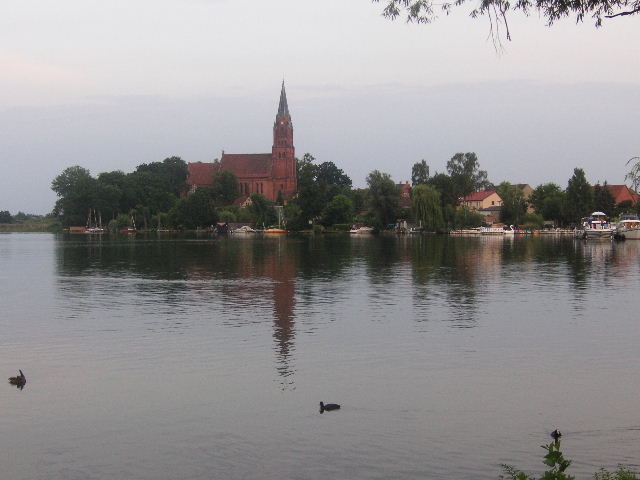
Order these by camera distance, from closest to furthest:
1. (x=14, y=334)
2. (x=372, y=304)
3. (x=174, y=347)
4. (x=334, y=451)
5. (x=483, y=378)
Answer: (x=334, y=451) < (x=483, y=378) < (x=174, y=347) < (x=14, y=334) < (x=372, y=304)

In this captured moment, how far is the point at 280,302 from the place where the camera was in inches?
1433

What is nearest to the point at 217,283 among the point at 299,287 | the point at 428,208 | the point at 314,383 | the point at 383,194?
the point at 299,287

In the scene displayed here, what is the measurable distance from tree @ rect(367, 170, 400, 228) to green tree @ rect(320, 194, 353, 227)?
13.8 meters

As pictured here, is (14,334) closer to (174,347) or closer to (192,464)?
(174,347)

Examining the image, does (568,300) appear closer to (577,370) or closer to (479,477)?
(577,370)

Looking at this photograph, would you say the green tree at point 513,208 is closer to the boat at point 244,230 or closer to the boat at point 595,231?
the boat at point 595,231

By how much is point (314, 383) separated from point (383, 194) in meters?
141

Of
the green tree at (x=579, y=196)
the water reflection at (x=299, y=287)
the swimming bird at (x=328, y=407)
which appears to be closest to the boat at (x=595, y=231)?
the green tree at (x=579, y=196)

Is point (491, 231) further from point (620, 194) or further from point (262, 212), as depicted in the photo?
point (262, 212)

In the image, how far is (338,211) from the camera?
572 feet

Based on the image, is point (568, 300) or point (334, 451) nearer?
point (334, 451)

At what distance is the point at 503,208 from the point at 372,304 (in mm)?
143234

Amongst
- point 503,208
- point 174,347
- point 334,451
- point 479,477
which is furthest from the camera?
point 503,208

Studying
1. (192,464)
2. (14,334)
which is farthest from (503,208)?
(192,464)
